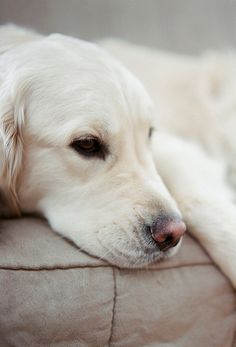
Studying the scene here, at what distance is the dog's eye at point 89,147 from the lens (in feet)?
3.88

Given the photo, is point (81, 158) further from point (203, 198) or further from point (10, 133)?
point (203, 198)

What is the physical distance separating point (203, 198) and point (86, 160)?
37cm

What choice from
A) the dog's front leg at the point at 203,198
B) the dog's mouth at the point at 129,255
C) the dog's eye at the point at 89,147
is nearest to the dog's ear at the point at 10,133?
the dog's eye at the point at 89,147

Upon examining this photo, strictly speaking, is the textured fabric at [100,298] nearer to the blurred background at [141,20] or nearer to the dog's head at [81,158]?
the dog's head at [81,158]

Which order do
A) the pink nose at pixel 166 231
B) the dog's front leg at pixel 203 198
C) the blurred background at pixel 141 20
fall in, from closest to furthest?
1. the pink nose at pixel 166 231
2. the dog's front leg at pixel 203 198
3. the blurred background at pixel 141 20

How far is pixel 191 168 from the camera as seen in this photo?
1.55 meters

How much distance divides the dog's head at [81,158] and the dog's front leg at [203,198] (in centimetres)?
16

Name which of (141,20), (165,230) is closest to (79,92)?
(165,230)

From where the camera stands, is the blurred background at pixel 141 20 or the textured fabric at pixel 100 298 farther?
the blurred background at pixel 141 20

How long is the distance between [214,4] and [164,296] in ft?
5.24

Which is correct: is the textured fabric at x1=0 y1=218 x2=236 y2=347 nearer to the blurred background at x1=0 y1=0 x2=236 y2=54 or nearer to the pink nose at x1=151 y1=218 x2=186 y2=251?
the pink nose at x1=151 y1=218 x2=186 y2=251

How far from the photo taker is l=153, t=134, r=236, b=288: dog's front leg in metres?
1.27

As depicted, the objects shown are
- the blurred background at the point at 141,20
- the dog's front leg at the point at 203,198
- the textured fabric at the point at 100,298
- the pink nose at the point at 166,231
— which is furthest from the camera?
the blurred background at the point at 141,20

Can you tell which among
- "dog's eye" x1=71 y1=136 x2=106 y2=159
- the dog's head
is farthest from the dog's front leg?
"dog's eye" x1=71 y1=136 x2=106 y2=159
